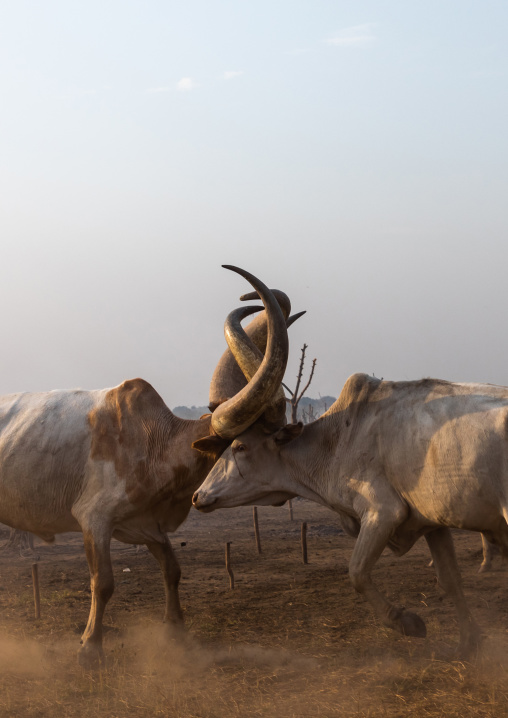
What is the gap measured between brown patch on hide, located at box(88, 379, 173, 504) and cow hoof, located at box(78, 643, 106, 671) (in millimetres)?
1254

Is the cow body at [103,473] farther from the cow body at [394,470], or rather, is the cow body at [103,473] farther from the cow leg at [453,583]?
the cow leg at [453,583]

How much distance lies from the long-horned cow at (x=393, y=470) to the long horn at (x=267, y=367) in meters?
0.28

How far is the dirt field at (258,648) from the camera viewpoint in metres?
5.48

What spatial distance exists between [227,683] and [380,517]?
168 centimetres

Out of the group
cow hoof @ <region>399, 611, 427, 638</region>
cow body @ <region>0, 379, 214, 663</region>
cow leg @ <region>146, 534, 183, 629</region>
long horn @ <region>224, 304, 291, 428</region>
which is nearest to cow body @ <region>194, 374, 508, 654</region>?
cow hoof @ <region>399, 611, 427, 638</region>

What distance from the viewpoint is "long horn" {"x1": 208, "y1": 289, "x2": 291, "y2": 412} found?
739 cm

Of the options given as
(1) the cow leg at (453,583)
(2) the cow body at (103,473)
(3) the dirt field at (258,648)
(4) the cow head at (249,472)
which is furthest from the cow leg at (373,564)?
(2) the cow body at (103,473)

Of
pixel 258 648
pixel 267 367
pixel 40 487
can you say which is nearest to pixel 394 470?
pixel 267 367

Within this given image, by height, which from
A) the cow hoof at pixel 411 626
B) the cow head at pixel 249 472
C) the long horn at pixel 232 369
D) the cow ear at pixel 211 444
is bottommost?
the cow hoof at pixel 411 626

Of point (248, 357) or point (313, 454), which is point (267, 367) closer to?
point (248, 357)

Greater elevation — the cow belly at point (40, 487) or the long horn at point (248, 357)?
the long horn at point (248, 357)

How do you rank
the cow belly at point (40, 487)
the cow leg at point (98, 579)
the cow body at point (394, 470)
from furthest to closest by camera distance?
the cow belly at point (40, 487) < the cow leg at point (98, 579) < the cow body at point (394, 470)

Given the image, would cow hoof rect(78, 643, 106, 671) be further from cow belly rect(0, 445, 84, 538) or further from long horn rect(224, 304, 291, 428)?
long horn rect(224, 304, 291, 428)

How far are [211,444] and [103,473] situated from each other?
3.33 feet
